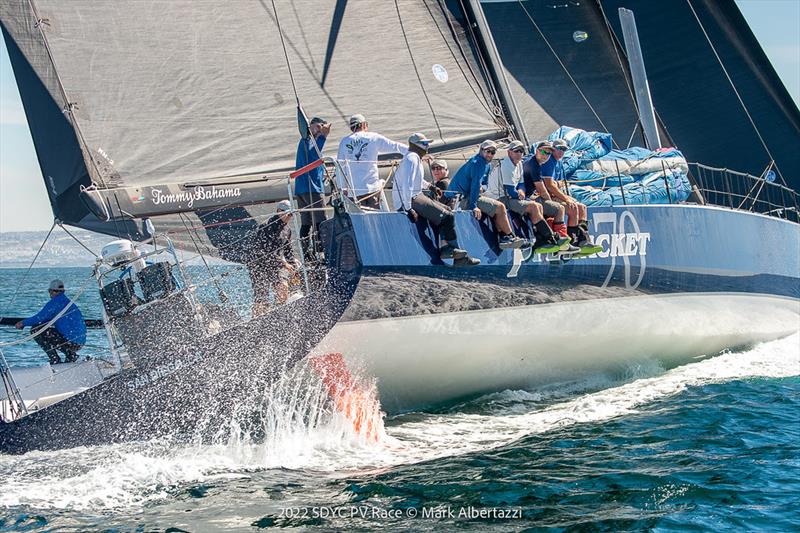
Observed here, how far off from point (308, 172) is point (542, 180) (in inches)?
79.7

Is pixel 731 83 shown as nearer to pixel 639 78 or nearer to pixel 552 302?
pixel 639 78

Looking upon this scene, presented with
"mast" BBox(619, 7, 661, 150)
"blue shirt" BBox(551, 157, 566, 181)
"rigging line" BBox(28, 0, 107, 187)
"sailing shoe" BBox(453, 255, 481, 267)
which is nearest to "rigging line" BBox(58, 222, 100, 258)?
"rigging line" BBox(28, 0, 107, 187)

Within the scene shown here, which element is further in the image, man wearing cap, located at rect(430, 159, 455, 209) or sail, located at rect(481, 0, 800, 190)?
sail, located at rect(481, 0, 800, 190)

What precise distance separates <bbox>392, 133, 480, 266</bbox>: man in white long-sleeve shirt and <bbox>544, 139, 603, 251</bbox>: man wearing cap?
3.96 ft

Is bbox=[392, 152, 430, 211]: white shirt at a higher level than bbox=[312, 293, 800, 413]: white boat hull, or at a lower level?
higher

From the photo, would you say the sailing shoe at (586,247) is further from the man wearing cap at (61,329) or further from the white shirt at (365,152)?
the man wearing cap at (61,329)

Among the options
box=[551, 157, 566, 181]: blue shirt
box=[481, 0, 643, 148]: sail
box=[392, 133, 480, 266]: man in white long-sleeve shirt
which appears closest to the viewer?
box=[392, 133, 480, 266]: man in white long-sleeve shirt

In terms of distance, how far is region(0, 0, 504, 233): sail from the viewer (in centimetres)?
778

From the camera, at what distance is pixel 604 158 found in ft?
31.4

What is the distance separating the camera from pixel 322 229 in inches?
287

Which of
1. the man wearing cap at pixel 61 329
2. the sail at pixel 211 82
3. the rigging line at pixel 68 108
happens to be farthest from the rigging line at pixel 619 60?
the man wearing cap at pixel 61 329

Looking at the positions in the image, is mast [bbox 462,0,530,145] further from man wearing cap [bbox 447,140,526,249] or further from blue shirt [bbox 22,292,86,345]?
blue shirt [bbox 22,292,86,345]

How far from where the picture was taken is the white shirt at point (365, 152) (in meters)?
7.57

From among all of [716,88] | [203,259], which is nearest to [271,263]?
[203,259]
